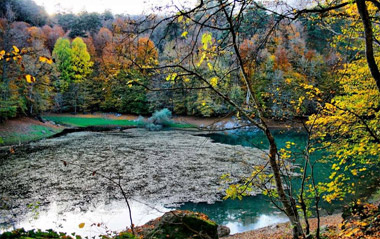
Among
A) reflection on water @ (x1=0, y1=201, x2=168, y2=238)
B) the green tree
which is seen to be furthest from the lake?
the green tree

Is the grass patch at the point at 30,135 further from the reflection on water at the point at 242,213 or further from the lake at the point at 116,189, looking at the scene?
the reflection on water at the point at 242,213

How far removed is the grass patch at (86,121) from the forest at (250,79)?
1.65 m

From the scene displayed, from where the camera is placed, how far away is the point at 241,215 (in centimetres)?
845

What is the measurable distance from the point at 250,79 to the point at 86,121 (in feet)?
95.6

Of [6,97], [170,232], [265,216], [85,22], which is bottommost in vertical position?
[265,216]

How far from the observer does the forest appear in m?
2.43

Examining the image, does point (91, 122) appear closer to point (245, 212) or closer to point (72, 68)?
point (72, 68)

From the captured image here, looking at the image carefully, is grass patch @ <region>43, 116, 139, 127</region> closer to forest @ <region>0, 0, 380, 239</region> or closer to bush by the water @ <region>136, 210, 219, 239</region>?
forest @ <region>0, 0, 380, 239</region>

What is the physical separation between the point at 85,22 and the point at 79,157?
3858 cm

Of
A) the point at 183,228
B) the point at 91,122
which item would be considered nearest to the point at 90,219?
the point at 183,228

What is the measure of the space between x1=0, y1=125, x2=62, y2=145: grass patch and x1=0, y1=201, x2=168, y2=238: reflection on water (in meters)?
12.9

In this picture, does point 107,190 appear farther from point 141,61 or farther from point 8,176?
point 141,61

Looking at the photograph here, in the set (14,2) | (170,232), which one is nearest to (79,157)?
(170,232)

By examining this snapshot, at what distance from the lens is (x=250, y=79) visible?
3.87 metres
